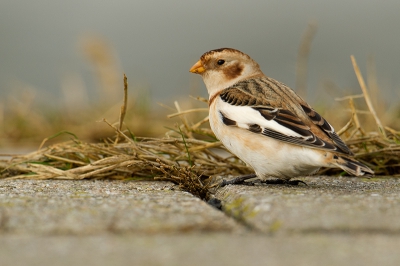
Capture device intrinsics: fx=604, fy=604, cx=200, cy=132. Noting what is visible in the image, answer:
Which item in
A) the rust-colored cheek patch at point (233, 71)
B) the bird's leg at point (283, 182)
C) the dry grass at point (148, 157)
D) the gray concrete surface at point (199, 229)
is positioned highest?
the rust-colored cheek patch at point (233, 71)

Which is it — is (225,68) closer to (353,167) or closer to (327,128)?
(327,128)

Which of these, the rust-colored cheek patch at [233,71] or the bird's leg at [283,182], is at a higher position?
the rust-colored cheek patch at [233,71]

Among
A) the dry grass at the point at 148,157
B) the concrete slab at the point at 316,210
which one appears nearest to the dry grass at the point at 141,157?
the dry grass at the point at 148,157

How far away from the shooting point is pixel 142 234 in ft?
5.60

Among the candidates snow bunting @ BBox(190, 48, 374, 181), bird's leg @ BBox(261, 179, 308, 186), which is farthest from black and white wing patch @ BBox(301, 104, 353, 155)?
bird's leg @ BBox(261, 179, 308, 186)

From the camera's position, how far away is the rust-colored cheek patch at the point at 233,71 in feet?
12.8

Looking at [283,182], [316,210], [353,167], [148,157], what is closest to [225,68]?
[148,157]

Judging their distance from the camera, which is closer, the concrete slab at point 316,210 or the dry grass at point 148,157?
the concrete slab at point 316,210

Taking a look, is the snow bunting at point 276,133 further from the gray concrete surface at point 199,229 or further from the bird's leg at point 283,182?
the gray concrete surface at point 199,229

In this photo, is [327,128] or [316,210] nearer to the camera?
[316,210]

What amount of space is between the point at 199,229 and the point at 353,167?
1140 millimetres

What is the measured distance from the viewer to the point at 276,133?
9.49 feet

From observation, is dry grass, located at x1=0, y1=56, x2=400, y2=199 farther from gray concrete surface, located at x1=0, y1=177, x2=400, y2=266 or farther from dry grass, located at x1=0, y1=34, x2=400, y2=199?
gray concrete surface, located at x1=0, y1=177, x2=400, y2=266

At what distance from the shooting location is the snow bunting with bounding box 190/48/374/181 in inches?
110
